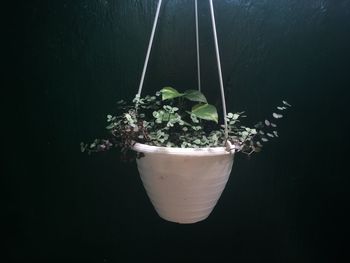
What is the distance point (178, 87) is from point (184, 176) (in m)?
0.40

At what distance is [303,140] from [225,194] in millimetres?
338

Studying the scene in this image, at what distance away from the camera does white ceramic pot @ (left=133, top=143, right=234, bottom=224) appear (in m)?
0.66

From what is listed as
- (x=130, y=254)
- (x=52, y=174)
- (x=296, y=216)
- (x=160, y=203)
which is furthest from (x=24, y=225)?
(x=296, y=216)

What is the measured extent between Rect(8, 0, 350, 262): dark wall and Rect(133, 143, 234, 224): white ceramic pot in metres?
0.33

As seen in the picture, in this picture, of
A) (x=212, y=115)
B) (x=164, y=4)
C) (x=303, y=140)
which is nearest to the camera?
(x=212, y=115)

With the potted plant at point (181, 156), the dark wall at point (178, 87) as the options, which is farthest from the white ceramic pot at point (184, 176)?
the dark wall at point (178, 87)

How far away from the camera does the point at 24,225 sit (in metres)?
1.08

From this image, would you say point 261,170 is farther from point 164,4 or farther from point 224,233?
point 164,4

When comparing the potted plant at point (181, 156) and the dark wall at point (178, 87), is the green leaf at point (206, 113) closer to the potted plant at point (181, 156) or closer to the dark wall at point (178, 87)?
the potted plant at point (181, 156)

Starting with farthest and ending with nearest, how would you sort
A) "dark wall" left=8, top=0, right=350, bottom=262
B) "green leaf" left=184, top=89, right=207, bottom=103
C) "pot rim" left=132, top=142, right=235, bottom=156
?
"dark wall" left=8, top=0, right=350, bottom=262 < "green leaf" left=184, top=89, right=207, bottom=103 < "pot rim" left=132, top=142, right=235, bottom=156

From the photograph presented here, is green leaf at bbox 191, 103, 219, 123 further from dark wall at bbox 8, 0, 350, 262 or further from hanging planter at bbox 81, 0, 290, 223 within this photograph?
dark wall at bbox 8, 0, 350, 262

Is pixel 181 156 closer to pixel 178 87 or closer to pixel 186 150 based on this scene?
pixel 186 150

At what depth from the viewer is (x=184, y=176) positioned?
2.22ft

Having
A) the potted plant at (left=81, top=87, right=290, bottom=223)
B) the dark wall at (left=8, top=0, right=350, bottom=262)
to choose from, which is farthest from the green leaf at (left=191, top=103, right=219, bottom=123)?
the dark wall at (left=8, top=0, right=350, bottom=262)
